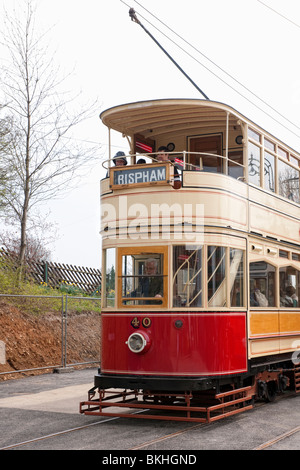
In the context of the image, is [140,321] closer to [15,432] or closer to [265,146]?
[15,432]

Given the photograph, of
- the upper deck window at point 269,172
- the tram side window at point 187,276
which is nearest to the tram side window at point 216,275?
the tram side window at point 187,276

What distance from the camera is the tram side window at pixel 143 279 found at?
32.0ft

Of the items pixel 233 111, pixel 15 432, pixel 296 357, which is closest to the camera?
pixel 15 432

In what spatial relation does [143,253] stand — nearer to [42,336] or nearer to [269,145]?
[269,145]

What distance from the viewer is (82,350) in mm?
18859

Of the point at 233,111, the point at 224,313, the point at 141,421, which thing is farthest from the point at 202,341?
the point at 233,111

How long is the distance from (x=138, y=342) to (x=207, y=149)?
4073 millimetres

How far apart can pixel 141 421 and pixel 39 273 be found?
14.3 meters

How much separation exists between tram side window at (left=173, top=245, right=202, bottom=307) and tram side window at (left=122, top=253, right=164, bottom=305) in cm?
22

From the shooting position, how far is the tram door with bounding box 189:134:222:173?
1170cm

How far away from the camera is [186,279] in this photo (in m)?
9.69

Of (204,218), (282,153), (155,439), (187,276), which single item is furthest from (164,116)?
(155,439)

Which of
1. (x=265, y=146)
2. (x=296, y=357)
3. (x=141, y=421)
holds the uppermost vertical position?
(x=265, y=146)

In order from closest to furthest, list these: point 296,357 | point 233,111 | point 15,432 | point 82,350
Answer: point 15,432
point 233,111
point 296,357
point 82,350
